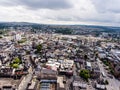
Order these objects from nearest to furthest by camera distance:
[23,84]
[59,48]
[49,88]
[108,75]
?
[49,88]
[23,84]
[108,75]
[59,48]

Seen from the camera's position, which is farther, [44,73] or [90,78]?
[90,78]

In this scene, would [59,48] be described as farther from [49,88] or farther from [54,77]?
[49,88]

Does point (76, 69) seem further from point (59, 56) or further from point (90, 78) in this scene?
point (59, 56)

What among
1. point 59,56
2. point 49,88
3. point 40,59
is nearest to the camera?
point 49,88

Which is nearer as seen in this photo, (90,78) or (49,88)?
(49,88)

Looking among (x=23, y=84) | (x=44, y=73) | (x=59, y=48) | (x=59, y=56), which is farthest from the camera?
(x=59, y=48)

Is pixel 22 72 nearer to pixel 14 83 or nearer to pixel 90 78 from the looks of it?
pixel 14 83

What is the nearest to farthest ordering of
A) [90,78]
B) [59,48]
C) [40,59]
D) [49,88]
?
[49,88], [90,78], [40,59], [59,48]

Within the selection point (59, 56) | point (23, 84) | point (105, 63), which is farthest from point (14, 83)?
point (105, 63)

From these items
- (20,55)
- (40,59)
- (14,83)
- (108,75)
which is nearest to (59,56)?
(40,59)
